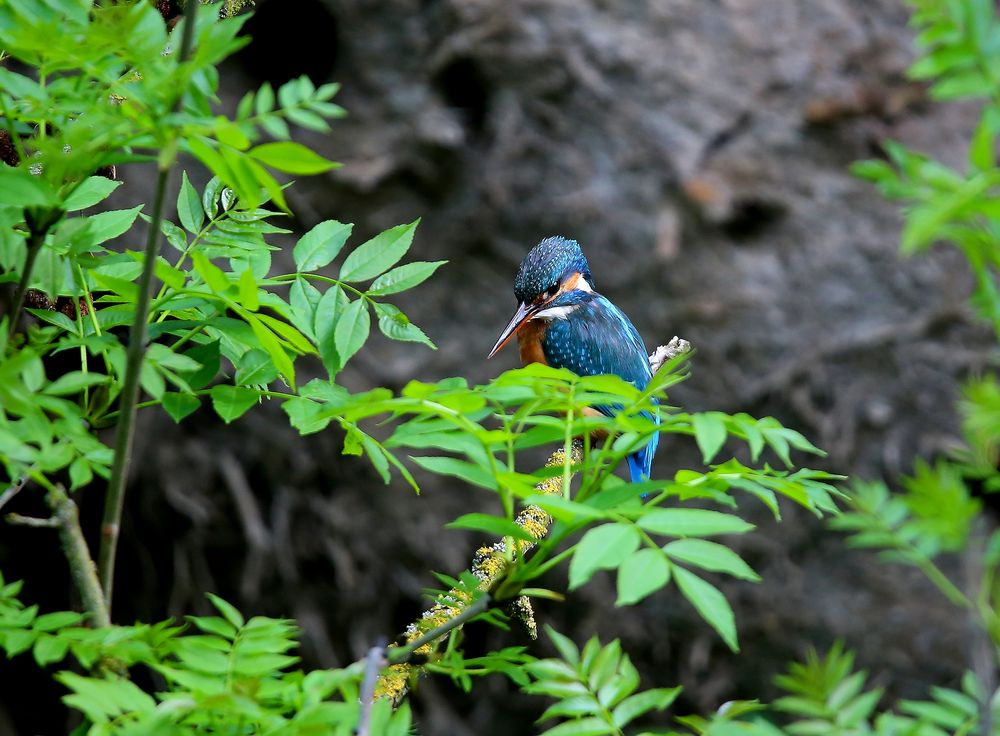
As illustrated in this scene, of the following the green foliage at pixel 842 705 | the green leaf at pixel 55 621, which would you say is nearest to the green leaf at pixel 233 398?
the green leaf at pixel 55 621

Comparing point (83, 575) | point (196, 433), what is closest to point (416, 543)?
point (196, 433)

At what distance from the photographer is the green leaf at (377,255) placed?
962mm

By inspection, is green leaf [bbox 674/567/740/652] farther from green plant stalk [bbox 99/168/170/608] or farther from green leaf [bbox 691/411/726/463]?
green plant stalk [bbox 99/168/170/608]

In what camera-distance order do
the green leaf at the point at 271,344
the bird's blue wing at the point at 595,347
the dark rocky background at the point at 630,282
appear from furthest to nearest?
the dark rocky background at the point at 630,282 < the bird's blue wing at the point at 595,347 < the green leaf at the point at 271,344

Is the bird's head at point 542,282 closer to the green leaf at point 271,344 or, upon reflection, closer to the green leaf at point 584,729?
the green leaf at point 271,344

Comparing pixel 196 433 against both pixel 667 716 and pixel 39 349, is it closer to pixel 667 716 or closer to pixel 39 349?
pixel 667 716

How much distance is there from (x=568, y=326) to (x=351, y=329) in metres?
1.41

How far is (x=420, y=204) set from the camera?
3.25m

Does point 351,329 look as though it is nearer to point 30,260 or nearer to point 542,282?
point 30,260

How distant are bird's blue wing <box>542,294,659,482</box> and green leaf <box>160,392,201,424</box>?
1395 mm

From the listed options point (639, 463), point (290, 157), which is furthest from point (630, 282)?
point (290, 157)

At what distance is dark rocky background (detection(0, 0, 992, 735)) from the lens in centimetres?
299

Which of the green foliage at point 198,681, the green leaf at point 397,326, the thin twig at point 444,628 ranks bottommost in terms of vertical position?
the thin twig at point 444,628

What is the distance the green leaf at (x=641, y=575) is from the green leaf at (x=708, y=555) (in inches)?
0.5
